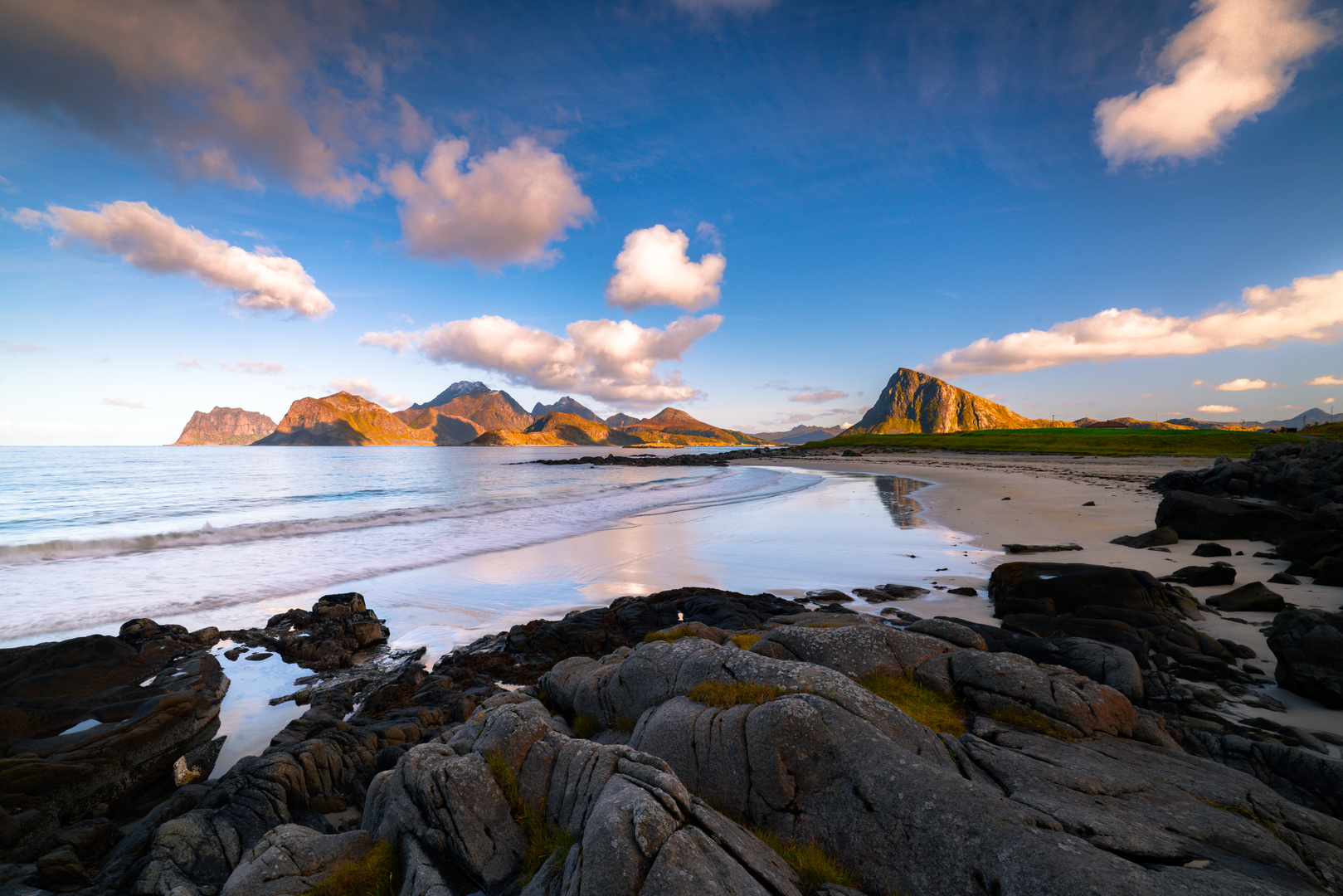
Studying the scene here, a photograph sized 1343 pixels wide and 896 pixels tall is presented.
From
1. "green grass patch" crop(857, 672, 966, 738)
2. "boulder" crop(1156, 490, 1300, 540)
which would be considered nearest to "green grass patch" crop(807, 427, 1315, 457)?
"boulder" crop(1156, 490, 1300, 540)

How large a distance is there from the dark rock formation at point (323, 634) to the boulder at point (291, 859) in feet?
30.8

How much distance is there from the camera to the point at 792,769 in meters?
6.04

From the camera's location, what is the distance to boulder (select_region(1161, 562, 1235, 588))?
15734 millimetres

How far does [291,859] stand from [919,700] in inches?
350

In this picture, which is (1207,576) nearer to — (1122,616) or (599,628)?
(1122,616)

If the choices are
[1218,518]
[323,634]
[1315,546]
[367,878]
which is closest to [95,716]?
[323,634]

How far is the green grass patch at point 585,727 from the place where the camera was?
30.3 ft

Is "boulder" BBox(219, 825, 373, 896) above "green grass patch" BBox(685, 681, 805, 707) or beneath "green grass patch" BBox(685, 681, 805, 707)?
beneath

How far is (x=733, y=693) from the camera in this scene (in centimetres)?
727

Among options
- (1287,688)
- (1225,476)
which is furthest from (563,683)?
(1225,476)

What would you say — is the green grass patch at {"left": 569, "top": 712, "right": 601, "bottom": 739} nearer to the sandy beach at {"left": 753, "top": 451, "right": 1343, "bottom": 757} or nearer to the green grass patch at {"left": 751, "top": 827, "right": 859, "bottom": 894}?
the green grass patch at {"left": 751, "top": 827, "right": 859, "bottom": 894}

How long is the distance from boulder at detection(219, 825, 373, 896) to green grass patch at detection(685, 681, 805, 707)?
478cm

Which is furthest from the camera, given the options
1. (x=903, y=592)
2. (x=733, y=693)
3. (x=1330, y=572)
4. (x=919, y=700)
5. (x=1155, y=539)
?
(x=1155, y=539)

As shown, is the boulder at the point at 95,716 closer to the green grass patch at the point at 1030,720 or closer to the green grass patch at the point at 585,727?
the green grass patch at the point at 585,727
